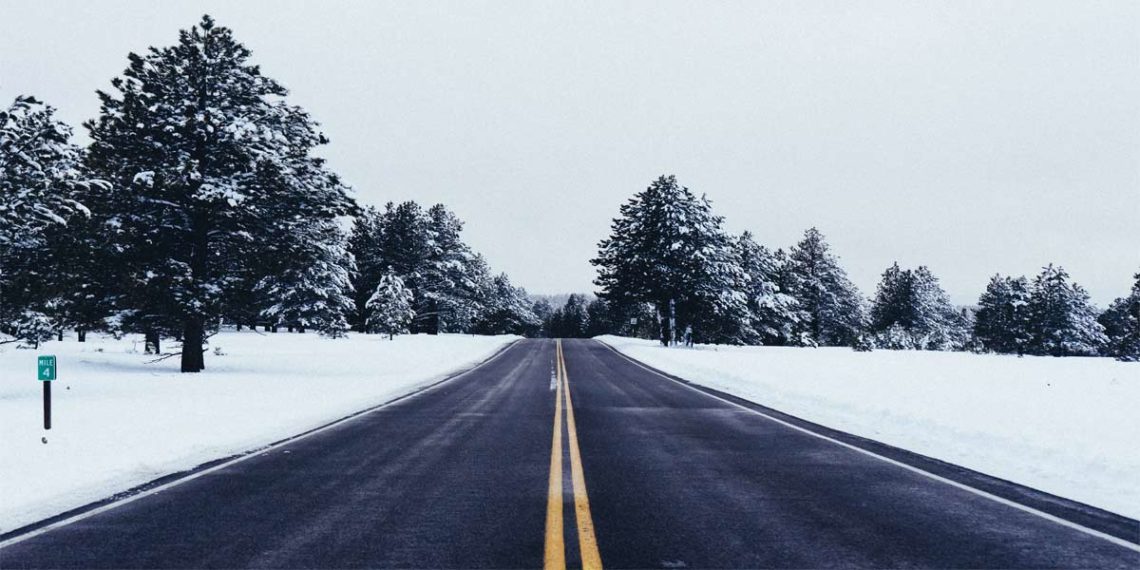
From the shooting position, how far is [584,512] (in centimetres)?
647

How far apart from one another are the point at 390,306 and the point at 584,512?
180 ft

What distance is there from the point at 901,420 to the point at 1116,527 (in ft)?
23.9

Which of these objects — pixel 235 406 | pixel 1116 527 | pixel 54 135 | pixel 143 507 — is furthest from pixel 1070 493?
pixel 54 135

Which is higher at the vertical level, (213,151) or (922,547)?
(213,151)

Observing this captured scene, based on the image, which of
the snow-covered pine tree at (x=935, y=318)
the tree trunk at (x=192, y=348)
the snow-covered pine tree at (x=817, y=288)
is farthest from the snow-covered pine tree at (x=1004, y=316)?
the tree trunk at (x=192, y=348)

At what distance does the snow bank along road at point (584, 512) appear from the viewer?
205 inches

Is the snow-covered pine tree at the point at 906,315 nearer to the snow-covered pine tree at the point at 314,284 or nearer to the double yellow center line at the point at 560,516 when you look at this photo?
the snow-covered pine tree at the point at 314,284

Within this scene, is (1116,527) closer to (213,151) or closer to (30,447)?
(30,447)

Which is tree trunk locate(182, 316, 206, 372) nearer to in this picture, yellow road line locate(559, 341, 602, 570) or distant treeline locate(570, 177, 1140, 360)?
yellow road line locate(559, 341, 602, 570)

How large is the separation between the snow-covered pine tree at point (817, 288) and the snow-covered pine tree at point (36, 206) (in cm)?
6301

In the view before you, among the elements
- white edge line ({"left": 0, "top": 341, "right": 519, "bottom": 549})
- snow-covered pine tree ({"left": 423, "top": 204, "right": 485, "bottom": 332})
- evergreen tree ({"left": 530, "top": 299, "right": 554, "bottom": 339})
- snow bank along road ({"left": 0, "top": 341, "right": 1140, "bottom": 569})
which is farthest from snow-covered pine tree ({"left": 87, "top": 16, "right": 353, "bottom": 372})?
evergreen tree ({"left": 530, "top": 299, "right": 554, "bottom": 339})

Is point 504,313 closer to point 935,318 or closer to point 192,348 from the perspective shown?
point 935,318

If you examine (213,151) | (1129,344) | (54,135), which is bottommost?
(1129,344)

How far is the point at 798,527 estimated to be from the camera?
6.02m
